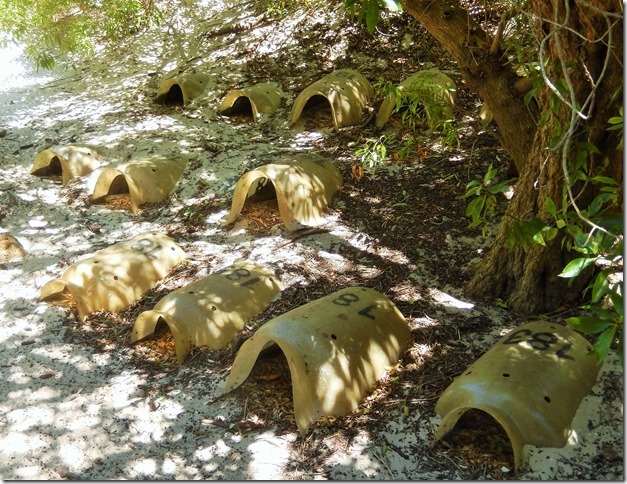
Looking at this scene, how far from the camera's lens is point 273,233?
5078 mm

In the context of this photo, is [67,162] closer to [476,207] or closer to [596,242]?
[476,207]

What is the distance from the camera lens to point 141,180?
5.67m

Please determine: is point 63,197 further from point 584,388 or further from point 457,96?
point 584,388

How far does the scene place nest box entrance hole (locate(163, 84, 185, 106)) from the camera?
7402 mm

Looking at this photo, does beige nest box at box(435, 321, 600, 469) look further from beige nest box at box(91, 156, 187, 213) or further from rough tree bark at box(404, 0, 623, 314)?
beige nest box at box(91, 156, 187, 213)

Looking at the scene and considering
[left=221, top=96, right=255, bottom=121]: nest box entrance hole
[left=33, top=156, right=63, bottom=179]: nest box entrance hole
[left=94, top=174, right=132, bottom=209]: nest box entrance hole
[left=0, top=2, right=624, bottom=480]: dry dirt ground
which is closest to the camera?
[left=0, top=2, right=624, bottom=480]: dry dirt ground

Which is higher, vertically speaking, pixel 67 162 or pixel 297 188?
pixel 67 162

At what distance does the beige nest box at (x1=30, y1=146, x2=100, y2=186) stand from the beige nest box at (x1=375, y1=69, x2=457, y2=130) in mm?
2735

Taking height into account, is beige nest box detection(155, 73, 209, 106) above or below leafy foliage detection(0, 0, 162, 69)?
below

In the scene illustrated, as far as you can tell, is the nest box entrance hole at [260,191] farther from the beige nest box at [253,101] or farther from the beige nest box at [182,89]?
the beige nest box at [182,89]

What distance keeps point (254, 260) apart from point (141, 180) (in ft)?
5.02

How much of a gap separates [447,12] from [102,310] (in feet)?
9.52

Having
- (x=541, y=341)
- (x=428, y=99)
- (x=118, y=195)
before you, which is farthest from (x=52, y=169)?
(x=541, y=341)

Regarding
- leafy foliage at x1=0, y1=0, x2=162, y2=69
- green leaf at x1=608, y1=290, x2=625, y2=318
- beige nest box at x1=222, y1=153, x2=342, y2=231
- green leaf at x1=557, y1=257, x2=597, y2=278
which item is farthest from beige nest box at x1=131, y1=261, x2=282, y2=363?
leafy foliage at x1=0, y1=0, x2=162, y2=69
